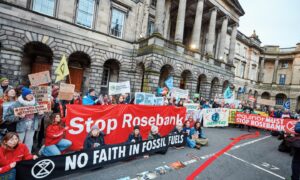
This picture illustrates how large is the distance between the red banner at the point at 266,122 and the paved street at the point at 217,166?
3.17 metres

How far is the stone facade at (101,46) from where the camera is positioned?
440 inches

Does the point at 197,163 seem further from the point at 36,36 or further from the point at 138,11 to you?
the point at 138,11

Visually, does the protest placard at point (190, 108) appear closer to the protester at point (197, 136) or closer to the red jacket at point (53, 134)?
the protester at point (197, 136)

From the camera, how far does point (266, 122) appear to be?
11227mm

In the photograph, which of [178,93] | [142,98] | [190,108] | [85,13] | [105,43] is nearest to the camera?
[142,98]

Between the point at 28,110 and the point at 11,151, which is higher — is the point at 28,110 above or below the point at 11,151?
above

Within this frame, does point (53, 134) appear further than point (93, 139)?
No

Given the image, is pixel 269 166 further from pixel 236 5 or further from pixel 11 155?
pixel 236 5

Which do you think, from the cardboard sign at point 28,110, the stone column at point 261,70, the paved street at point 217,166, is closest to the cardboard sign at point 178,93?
the paved street at point 217,166

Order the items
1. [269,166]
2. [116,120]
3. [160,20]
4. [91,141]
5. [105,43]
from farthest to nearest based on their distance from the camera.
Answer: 1. [105,43]
2. [160,20]
3. [269,166]
4. [116,120]
5. [91,141]

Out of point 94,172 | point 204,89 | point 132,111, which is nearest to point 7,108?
point 94,172

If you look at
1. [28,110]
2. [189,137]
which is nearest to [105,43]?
[189,137]

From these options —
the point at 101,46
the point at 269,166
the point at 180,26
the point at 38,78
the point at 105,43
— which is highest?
the point at 180,26

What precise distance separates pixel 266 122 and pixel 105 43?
47.2 feet
